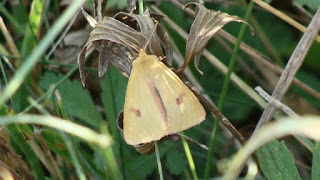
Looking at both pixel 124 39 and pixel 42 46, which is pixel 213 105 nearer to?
pixel 124 39

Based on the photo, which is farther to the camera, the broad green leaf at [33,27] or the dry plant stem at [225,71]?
the broad green leaf at [33,27]

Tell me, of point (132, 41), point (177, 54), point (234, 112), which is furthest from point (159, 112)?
point (234, 112)

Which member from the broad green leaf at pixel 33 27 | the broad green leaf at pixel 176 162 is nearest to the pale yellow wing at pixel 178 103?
the broad green leaf at pixel 176 162

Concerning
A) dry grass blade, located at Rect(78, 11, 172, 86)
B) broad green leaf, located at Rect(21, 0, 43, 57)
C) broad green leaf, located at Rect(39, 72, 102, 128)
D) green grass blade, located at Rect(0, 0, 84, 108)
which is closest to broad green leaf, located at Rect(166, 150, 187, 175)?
broad green leaf, located at Rect(39, 72, 102, 128)

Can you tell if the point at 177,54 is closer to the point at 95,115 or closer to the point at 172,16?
the point at 172,16

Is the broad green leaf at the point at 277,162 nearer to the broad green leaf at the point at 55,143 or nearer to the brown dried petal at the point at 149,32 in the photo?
the brown dried petal at the point at 149,32

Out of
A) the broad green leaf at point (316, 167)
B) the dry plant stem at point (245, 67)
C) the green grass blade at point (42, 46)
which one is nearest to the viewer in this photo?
the green grass blade at point (42, 46)
